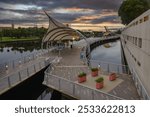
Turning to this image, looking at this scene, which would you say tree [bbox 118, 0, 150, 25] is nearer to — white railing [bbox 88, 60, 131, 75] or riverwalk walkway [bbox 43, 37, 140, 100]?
white railing [bbox 88, 60, 131, 75]

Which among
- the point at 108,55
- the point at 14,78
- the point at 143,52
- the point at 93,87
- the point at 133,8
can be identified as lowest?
the point at 108,55

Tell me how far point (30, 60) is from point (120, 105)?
91.0 ft

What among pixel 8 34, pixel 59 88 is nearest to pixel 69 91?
pixel 59 88

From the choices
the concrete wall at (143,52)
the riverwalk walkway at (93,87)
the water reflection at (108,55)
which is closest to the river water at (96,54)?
the water reflection at (108,55)

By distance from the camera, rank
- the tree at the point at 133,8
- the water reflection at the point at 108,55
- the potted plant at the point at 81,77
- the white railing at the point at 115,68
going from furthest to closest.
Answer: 1. the tree at the point at 133,8
2. the water reflection at the point at 108,55
3. the white railing at the point at 115,68
4. the potted plant at the point at 81,77

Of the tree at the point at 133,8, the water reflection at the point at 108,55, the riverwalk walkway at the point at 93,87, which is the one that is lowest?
the water reflection at the point at 108,55

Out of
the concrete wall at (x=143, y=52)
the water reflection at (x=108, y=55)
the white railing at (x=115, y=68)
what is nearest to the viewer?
the concrete wall at (x=143, y=52)

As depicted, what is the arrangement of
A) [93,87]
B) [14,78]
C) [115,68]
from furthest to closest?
[115,68] → [14,78] → [93,87]

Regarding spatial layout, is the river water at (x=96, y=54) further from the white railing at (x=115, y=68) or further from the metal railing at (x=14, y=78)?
the metal railing at (x=14, y=78)

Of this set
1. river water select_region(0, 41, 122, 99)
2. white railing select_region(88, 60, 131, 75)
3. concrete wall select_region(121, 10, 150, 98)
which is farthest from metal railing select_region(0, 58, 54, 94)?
river water select_region(0, 41, 122, 99)


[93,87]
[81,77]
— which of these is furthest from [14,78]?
[93,87]

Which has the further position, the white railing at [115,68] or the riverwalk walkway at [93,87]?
the white railing at [115,68]

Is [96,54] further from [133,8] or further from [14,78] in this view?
[14,78]

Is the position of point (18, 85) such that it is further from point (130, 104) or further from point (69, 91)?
point (130, 104)
